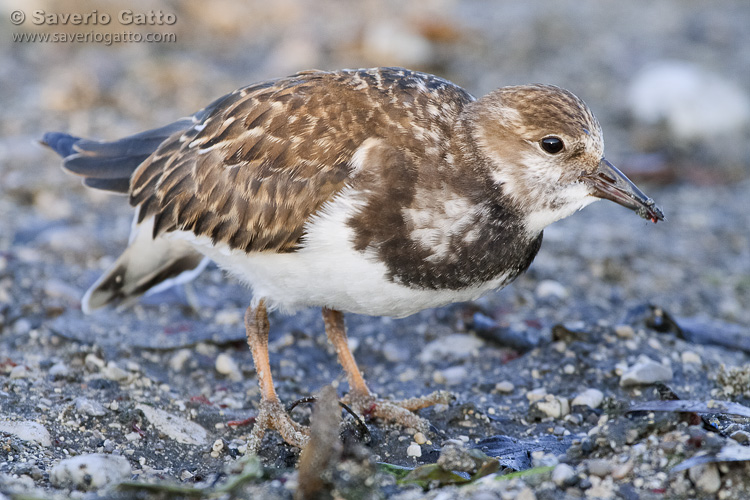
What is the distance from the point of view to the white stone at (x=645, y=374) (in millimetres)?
4172

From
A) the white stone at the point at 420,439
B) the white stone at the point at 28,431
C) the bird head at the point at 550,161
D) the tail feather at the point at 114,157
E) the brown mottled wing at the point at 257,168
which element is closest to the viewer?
the white stone at the point at 28,431

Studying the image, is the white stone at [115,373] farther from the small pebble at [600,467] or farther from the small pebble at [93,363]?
the small pebble at [600,467]

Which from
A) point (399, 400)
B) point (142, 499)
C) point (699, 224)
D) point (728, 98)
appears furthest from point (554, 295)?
point (728, 98)

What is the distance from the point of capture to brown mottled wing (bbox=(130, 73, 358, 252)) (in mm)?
3689

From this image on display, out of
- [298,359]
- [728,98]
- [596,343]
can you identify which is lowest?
[298,359]

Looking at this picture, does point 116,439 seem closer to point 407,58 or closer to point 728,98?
point 407,58

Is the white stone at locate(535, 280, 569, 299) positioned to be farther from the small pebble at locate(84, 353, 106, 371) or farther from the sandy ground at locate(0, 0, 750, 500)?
the small pebble at locate(84, 353, 106, 371)

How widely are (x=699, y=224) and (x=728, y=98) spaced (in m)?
1.89

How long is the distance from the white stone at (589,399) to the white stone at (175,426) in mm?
1781

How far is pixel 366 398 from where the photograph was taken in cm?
417

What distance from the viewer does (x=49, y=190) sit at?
6.34 m

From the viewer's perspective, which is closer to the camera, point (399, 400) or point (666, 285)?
point (399, 400)

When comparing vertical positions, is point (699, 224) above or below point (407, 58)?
below

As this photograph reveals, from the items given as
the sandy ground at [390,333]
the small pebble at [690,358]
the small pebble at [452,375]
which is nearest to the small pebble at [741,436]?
the sandy ground at [390,333]
